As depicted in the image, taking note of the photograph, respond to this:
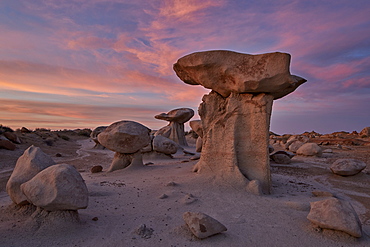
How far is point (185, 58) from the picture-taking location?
23.9 feet

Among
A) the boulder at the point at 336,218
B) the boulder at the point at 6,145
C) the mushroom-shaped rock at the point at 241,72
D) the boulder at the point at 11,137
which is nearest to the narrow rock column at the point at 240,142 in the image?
the mushroom-shaped rock at the point at 241,72

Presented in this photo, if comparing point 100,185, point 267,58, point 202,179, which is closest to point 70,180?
point 100,185

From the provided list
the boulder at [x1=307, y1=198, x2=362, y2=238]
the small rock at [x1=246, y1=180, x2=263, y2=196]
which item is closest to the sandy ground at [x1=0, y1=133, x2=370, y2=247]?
the boulder at [x1=307, y1=198, x2=362, y2=238]

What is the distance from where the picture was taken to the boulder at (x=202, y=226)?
381cm

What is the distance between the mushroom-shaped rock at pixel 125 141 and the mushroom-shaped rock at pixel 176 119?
33.2 ft

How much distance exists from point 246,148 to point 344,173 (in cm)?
497

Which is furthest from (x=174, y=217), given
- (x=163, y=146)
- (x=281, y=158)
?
(x=281, y=158)

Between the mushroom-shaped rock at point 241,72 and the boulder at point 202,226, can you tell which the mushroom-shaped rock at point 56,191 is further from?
the mushroom-shaped rock at point 241,72

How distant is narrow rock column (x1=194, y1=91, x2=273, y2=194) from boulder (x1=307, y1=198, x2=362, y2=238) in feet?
8.07

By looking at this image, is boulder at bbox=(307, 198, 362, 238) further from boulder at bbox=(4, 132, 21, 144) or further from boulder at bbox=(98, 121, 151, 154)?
boulder at bbox=(4, 132, 21, 144)

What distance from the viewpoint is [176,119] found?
20.8 meters

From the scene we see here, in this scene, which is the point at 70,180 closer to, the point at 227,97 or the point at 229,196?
the point at 229,196

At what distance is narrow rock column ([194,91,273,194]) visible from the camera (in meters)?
6.89

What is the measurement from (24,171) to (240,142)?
5.30 meters
